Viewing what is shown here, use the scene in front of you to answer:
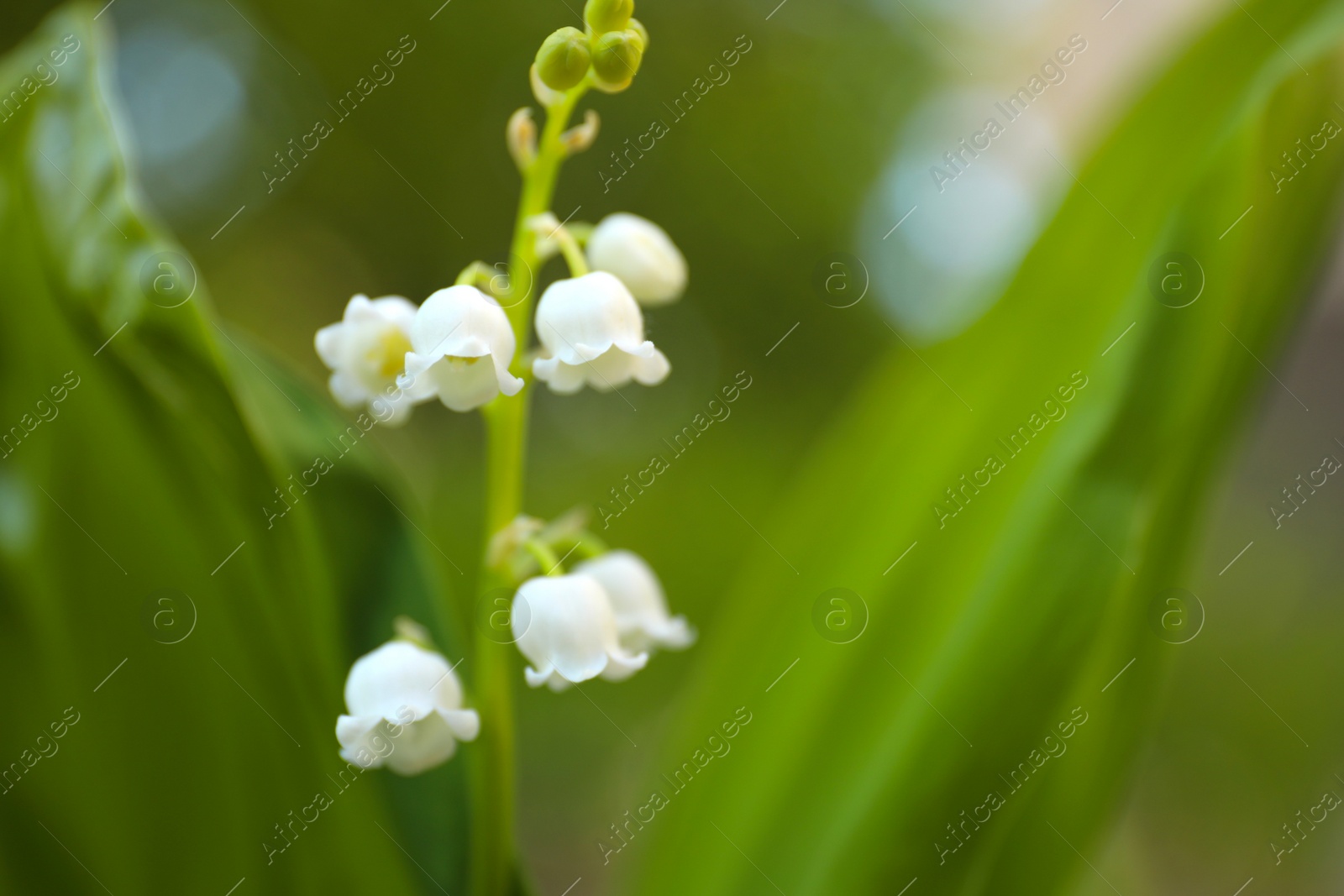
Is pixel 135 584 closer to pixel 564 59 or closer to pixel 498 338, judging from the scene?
pixel 498 338

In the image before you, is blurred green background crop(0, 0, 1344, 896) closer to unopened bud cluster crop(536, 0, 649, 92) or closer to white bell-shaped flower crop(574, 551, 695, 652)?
white bell-shaped flower crop(574, 551, 695, 652)

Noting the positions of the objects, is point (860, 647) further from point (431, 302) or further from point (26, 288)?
point (26, 288)

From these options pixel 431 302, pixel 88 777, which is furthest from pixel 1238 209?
pixel 88 777

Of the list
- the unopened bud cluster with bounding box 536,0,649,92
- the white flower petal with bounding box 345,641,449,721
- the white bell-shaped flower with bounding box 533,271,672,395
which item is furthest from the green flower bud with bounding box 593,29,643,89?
the white flower petal with bounding box 345,641,449,721

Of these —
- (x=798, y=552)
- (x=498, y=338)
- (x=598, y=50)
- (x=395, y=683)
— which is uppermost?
(x=598, y=50)

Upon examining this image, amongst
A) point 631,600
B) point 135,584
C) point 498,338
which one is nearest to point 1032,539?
point 631,600

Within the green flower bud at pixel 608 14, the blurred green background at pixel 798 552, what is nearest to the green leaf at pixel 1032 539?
the blurred green background at pixel 798 552

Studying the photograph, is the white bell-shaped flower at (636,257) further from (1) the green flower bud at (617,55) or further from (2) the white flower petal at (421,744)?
(2) the white flower petal at (421,744)
